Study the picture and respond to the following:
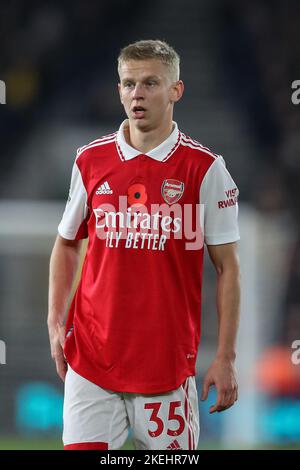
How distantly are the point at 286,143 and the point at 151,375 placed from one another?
8.27 m

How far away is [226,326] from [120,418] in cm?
47

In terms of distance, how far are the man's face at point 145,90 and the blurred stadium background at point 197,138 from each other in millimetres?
4618

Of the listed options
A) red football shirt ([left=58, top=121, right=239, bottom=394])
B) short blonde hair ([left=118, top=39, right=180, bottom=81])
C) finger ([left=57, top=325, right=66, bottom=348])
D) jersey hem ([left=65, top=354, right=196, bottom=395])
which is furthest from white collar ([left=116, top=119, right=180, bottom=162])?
jersey hem ([left=65, top=354, right=196, bottom=395])

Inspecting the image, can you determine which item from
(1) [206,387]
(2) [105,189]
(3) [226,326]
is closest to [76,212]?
(2) [105,189]

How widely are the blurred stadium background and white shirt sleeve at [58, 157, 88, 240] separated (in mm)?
4254

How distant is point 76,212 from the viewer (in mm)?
3518

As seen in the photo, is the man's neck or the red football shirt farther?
the man's neck

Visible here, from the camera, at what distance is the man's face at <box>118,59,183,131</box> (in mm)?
3344

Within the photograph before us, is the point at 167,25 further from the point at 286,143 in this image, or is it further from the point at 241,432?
the point at 241,432

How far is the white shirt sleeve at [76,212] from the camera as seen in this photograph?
351cm

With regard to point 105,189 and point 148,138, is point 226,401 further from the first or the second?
point 148,138

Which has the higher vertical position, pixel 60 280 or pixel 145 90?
pixel 145 90

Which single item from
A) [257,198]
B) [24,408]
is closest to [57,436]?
[24,408]

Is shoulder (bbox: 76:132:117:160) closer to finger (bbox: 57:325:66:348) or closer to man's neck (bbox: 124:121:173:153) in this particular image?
man's neck (bbox: 124:121:173:153)
